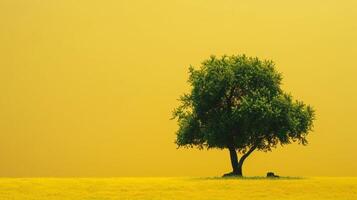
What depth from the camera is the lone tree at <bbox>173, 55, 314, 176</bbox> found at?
7206cm

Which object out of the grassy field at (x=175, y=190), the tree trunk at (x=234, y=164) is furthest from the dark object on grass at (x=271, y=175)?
the grassy field at (x=175, y=190)

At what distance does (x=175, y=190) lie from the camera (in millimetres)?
48500

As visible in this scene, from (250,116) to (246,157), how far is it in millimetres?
5601

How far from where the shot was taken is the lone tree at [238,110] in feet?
236

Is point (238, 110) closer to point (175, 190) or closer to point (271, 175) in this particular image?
point (271, 175)

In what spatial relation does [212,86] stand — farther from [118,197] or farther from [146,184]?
[118,197]

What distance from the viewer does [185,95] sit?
76.9 metres

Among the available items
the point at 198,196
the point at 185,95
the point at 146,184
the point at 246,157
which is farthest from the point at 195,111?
the point at 198,196

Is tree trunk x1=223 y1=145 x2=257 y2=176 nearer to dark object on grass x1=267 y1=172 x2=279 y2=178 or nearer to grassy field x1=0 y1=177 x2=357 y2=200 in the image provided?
dark object on grass x1=267 y1=172 x2=279 y2=178

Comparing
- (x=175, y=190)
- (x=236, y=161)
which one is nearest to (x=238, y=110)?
(x=236, y=161)

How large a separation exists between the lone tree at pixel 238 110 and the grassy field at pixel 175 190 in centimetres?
1562

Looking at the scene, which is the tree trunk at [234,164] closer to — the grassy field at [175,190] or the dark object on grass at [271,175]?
the dark object on grass at [271,175]

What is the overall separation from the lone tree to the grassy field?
1562 cm

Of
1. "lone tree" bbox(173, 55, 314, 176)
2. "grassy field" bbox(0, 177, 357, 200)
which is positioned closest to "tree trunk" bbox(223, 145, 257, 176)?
"lone tree" bbox(173, 55, 314, 176)
